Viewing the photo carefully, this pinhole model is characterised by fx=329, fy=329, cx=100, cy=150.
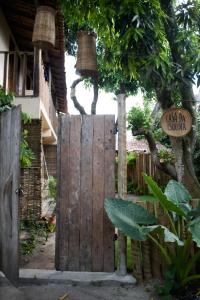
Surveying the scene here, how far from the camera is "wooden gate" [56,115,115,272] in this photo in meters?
3.72

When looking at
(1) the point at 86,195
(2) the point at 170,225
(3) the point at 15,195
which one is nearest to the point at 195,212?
(2) the point at 170,225

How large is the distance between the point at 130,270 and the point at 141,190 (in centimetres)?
904

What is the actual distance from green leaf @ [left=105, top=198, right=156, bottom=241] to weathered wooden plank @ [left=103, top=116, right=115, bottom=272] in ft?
1.25

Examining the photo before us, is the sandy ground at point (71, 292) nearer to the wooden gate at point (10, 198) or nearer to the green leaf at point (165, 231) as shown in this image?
the wooden gate at point (10, 198)

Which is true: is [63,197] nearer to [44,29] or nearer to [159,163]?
[44,29]

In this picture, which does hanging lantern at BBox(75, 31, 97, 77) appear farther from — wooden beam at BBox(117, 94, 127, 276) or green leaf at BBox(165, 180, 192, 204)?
green leaf at BBox(165, 180, 192, 204)

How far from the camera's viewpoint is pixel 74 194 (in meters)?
3.78

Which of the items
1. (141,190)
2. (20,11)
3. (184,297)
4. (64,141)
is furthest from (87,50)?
(141,190)

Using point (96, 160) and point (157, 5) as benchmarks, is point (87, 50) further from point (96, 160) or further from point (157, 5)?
point (96, 160)

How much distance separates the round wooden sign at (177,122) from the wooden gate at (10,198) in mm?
2211

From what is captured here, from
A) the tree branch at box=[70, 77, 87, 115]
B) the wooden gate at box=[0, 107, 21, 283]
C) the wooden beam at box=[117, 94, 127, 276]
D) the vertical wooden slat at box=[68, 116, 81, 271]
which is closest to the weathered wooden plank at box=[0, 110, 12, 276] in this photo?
the wooden gate at box=[0, 107, 21, 283]

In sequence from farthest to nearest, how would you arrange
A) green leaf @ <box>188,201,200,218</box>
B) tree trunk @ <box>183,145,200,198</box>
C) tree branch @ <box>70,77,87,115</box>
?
tree branch @ <box>70,77,87,115</box> < tree trunk @ <box>183,145,200,198</box> < green leaf @ <box>188,201,200,218</box>

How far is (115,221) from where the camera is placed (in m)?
3.17

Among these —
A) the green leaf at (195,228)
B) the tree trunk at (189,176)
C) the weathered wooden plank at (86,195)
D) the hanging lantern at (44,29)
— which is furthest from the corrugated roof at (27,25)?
the green leaf at (195,228)
